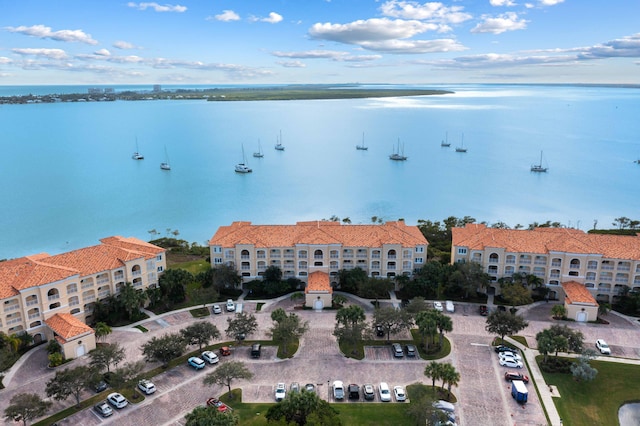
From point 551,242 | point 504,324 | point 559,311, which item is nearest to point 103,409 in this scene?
point 504,324

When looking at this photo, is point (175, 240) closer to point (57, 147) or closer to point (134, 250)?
point (134, 250)

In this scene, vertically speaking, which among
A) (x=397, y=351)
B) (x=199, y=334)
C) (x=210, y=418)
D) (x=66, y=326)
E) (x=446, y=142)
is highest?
(x=446, y=142)

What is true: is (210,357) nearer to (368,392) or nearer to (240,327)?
(240,327)

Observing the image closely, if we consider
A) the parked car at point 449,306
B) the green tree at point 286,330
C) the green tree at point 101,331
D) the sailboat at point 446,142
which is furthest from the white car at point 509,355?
the sailboat at point 446,142

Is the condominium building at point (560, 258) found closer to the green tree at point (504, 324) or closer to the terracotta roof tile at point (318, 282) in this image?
the green tree at point (504, 324)

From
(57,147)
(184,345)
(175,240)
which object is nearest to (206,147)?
(57,147)

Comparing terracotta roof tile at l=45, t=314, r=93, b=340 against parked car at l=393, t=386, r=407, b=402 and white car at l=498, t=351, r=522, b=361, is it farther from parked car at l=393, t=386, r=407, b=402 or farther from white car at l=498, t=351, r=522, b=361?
white car at l=498, t=351, r=522, b=361
